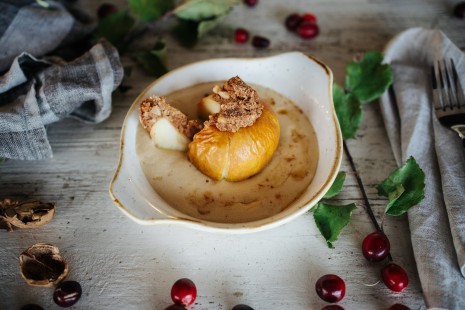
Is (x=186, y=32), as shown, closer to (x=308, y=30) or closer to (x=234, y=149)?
(x=308, y=30)

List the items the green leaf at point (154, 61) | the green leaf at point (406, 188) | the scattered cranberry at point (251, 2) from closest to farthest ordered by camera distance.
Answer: the green leaf at point (406, 188)
the green leaf at point (154, 61)
the scattered cranberry at point (251, 2)

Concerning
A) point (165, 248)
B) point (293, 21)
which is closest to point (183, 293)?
point (165, 248)

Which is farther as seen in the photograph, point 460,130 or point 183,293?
point 460,130

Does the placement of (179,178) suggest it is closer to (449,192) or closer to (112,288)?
(112,288)

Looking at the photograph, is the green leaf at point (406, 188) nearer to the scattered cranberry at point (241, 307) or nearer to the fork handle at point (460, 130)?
the fork handle at point (460, 130)

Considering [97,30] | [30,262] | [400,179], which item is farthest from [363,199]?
[97,30]

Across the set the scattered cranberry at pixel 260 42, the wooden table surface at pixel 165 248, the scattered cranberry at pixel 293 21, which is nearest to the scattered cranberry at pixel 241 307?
the wooden table surface at pixel 165 248
